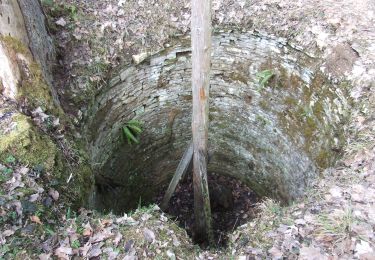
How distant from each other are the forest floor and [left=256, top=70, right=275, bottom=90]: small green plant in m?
0.61

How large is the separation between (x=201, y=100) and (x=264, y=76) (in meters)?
2.08

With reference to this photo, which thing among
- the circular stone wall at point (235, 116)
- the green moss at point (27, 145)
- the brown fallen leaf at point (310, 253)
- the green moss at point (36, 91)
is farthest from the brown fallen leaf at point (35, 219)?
the brown fallen leaf at point (310, 253)

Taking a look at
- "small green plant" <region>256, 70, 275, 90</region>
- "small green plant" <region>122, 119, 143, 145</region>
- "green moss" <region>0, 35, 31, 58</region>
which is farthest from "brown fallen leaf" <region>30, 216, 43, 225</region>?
"small green plant" <region>256, 70, 275, 90</region>

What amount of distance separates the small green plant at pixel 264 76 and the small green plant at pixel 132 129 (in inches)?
84.2

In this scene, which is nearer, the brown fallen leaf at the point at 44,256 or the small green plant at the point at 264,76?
the brown fallen leaf at the point at 44,256

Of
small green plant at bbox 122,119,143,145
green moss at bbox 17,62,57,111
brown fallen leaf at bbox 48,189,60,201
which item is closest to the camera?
brown fallen leaf at bbox 48,189,60,201

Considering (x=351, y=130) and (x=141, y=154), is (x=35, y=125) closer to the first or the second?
(x=141, y=154)

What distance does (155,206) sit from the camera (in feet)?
11.5

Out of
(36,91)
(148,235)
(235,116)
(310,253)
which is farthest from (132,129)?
(310,253)

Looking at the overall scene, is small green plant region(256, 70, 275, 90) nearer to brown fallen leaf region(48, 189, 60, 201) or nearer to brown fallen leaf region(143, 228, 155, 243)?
brown fallen leaf region(143, 228, 155, 243)

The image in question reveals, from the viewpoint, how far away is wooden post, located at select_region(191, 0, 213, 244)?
301 centimetres

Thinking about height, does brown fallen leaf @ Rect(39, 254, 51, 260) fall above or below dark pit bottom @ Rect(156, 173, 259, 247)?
above

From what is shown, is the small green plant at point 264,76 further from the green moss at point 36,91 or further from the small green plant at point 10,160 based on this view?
the small green plant at point 10,160

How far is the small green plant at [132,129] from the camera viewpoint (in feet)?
18.4
